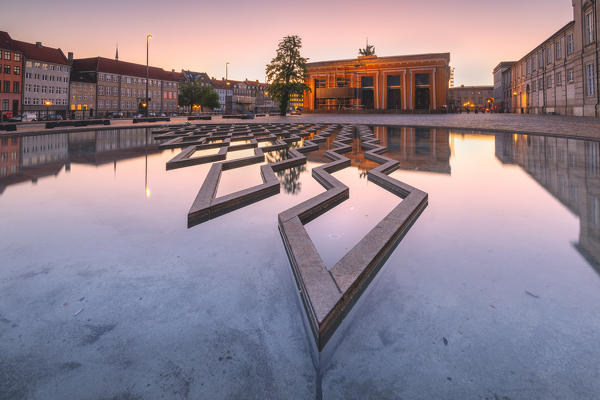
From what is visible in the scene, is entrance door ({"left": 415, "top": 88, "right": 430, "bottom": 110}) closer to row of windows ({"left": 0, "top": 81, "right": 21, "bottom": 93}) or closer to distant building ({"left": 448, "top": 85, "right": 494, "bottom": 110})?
row of windows ({"left": 0, "top": 81, "right": 21, "bottom": 93})

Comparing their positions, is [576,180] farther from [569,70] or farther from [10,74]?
[10,74]

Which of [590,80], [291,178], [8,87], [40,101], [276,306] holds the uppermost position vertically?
[276,306]

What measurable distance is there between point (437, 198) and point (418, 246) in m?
1.99

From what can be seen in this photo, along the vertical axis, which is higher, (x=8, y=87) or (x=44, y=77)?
(x=44, y=77)

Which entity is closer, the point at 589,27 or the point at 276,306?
the point at 276,306

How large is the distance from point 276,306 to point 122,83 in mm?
102793

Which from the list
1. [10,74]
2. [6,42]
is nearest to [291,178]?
[10,74]

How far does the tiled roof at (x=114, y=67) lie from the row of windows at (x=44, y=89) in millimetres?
9743

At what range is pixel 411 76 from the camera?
175 feet

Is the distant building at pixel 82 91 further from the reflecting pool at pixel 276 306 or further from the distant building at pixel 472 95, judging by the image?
the distant building at pixel 472 95

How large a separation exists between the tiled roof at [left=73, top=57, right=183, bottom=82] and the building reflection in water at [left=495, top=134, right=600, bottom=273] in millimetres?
97009

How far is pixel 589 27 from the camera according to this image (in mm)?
32812

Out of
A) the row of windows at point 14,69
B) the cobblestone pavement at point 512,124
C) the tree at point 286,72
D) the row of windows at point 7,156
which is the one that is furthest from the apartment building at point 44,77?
the row of windows at point 7,156

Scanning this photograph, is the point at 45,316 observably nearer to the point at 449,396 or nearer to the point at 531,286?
the point at 449,396
